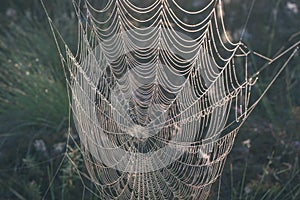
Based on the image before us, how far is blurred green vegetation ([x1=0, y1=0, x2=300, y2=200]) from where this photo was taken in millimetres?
3920

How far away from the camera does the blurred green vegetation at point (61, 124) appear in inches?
154

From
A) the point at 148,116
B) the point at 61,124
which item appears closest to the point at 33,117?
the point at 61,124

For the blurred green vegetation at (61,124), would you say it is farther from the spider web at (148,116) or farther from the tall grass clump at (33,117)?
the spider web at (148,116)

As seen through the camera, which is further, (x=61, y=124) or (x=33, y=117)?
(x=33, y=117)

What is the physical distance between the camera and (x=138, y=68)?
4.55 metres

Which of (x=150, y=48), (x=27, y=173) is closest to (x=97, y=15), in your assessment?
(x=150, y=48)

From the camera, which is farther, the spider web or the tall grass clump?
the tall grass clump

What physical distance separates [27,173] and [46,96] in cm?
66

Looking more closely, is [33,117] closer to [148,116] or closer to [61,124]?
[61,124]

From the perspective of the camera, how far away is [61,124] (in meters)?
4.46

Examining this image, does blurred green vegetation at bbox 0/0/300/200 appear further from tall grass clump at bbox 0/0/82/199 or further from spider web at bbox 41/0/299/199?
spider web at bbox 41/0/299/199

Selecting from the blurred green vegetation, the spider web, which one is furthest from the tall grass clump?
the spider web

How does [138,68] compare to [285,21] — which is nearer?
[138,68]

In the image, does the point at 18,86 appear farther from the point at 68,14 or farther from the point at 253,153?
the point at 253,153
